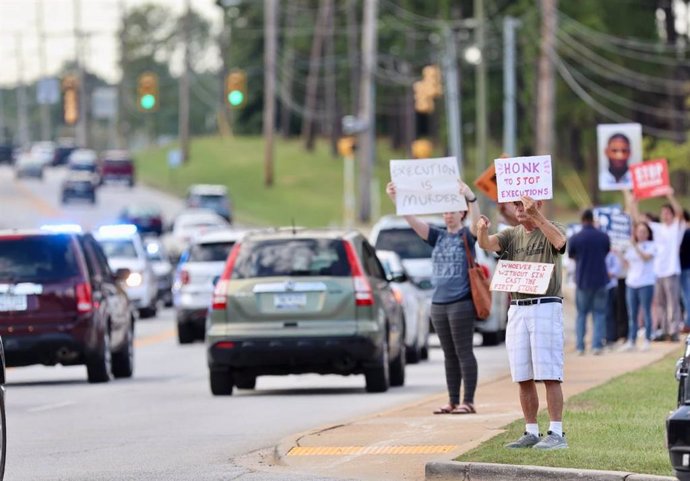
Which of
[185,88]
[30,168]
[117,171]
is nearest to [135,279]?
[117,171]

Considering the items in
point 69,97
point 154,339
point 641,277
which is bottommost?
point 154,339

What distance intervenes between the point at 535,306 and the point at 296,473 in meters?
1.92

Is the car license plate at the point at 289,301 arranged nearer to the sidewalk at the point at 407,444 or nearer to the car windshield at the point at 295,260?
the car windshield at the point at 295,260

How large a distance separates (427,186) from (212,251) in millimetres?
14041

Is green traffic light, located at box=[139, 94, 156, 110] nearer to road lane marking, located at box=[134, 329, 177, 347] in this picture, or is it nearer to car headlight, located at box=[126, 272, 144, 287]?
car headlight, located at box=[126, 272, 144, 287]

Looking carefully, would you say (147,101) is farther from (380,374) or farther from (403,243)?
(380,374)

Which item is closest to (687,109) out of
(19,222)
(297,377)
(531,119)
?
(531,119)

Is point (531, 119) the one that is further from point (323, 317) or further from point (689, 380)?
point (689, 380)

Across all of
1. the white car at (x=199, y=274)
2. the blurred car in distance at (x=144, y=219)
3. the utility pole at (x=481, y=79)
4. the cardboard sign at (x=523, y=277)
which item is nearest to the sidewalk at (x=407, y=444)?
the cardboard sign at (x=523, y=277)

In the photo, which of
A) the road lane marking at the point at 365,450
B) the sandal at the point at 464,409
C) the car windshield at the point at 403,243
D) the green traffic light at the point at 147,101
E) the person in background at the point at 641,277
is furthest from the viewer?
the green traffic light at the point at 147,101

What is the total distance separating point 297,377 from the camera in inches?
931

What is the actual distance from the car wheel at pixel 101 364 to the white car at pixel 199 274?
7.22 meters

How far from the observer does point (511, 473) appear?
1158cm

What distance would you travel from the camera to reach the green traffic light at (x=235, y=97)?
52688mm
